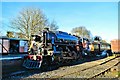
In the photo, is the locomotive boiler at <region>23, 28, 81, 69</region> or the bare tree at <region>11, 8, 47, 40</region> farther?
the bare tree at <region>11, 8, 47, 40</region>

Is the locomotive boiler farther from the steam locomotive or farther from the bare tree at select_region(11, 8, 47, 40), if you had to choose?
the bare tree at select_region(11, 8, 47, 40)

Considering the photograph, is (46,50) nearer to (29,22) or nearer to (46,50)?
(46,50)

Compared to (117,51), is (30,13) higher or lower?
higher

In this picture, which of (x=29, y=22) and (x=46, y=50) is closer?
(x=46, y=50)

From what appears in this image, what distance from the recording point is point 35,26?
46.2 meters

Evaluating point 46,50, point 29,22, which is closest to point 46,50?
point 46,50

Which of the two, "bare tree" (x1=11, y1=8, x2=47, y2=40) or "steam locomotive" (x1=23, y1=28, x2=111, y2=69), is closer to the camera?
"steam locomotive" (x1=23, y1=28, x2=111, y2=69)

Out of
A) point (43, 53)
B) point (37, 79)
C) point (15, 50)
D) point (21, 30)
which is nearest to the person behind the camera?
point (37, 79)

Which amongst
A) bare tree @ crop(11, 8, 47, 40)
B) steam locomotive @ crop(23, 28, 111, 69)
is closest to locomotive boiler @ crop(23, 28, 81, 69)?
steam locomotive @ crop(23, 28, 111, 69)

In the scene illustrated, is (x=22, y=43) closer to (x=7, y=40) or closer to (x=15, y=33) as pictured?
(x=7, y=40)

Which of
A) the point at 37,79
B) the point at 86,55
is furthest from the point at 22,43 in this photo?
the point at 37,79

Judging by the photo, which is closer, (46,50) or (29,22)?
(46,50)

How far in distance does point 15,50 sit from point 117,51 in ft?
68.9

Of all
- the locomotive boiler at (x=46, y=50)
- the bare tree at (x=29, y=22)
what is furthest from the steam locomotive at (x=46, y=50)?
the bare tree at (x=29, y=22)
